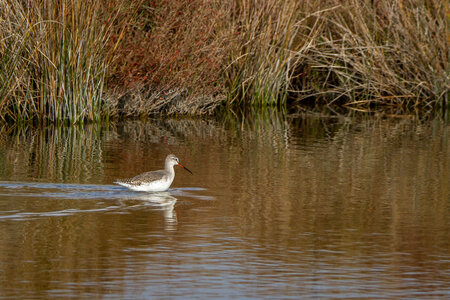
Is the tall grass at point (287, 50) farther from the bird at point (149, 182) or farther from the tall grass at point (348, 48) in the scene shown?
the bird at point (149, 182)

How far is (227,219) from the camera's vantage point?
29.3 ft

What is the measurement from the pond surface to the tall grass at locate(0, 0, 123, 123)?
32.9 inches

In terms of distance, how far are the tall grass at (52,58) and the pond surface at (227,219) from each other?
0.84m

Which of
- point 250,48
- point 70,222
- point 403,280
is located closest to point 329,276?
point 403,280

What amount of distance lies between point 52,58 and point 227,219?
25.4 feet

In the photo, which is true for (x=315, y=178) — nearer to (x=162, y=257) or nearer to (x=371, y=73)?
(x=162, y=257)

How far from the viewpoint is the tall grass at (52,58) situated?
15367mm

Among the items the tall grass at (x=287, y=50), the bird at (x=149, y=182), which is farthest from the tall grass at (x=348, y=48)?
the bird at (x=149, y=182)

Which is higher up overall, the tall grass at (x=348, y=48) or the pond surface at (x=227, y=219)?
the tall grass at (x=348, y=48)

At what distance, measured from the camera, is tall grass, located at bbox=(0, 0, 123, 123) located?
15.4 metres

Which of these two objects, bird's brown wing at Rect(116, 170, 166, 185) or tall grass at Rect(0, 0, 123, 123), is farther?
tall grass at Rect(0, 0, 123, 123)

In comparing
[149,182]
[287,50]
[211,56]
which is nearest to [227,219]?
[149,182]

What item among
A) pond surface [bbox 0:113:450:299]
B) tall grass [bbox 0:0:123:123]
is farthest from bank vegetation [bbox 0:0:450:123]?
pond surface [bbox 0:113:450:299]

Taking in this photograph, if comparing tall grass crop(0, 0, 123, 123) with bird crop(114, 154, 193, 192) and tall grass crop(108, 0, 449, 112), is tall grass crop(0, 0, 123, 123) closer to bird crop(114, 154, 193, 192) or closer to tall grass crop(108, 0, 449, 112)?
tall grass crop(108, 0, 449, 112)
